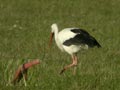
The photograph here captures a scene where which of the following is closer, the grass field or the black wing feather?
the grass field

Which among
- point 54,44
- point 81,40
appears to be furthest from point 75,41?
point 54,44

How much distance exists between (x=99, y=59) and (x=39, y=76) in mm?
4336

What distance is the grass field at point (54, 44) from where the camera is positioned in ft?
24.6

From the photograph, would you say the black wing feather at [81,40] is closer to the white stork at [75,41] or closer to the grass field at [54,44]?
the white stork at [75,41]

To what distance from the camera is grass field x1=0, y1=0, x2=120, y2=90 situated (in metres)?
7.50

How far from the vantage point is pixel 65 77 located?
25.2ft

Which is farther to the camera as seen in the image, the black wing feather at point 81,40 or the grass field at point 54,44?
the black wing feather at point 81,40

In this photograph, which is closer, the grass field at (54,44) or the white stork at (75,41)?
the grass field at (54,44)

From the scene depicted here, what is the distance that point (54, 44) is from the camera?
15.0 meters

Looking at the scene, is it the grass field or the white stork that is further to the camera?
the white stork

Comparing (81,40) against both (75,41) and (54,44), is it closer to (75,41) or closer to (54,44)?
(75,41)

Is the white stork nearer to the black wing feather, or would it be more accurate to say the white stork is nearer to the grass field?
the black wing feather

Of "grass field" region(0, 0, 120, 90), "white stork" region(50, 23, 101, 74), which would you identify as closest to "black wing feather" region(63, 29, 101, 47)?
"white stork" region(50, 23, 101, 74)

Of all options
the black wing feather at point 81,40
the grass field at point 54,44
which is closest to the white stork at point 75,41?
the black wing feather at point 81,40
